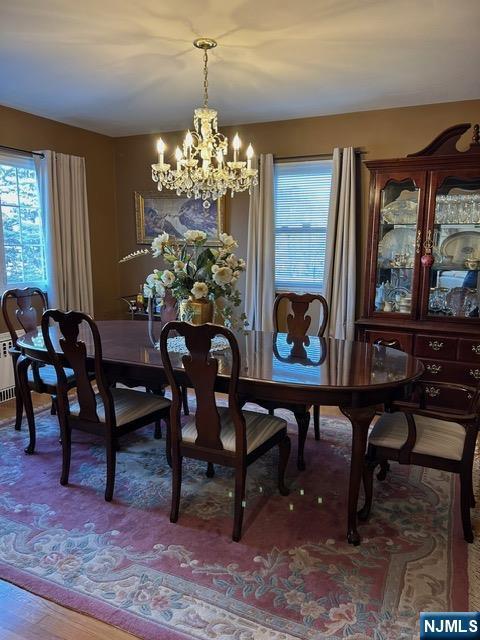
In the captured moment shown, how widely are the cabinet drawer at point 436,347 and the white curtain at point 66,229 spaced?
317cm

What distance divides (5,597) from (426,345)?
3108 millimetres

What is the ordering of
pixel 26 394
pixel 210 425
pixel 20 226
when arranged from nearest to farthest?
pixel 210 425, pixel 26 394, pixel 20 226

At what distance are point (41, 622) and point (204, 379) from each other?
1.11 m

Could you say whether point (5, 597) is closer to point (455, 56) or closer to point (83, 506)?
point (83, 506)

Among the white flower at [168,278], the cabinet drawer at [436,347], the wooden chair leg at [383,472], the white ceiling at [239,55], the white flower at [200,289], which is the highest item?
the white ceiling at [239,55]

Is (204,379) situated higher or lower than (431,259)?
lower

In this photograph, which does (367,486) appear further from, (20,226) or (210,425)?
(20,226)

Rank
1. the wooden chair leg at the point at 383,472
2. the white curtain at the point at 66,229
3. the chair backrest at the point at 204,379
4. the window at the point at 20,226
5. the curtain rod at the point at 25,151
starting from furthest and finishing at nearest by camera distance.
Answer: the white curtain at the point at 66,229 → the window at the point at 20,226 → the curtain rod at the point at 25,151 → the wooden chair leg at the point at 383,472 → the chair backrest at the point at 204,379

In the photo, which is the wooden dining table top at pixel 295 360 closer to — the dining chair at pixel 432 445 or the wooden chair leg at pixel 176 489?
the dining chair at pixel 432 445

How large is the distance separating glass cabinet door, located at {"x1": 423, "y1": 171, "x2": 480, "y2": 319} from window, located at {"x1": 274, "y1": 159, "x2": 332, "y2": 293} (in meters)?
1.01

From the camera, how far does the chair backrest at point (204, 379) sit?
6.79ft

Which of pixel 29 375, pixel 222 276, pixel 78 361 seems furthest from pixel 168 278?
pixel 29 375

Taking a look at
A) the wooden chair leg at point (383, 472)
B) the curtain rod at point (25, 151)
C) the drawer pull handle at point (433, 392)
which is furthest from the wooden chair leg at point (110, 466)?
the curtain rod at point (25, 151)

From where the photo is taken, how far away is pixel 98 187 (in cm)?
502
